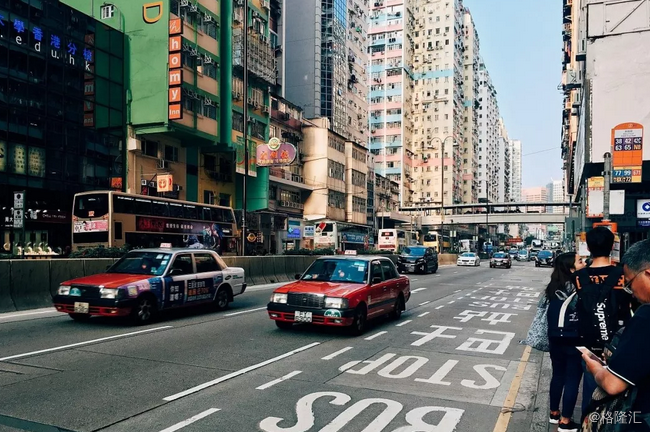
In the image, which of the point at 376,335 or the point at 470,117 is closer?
the point at 376,335

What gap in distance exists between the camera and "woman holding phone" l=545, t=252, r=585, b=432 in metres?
5.04

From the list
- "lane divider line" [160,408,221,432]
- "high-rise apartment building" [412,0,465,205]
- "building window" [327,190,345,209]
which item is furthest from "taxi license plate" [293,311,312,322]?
"high-rise apartment building" [412,0,465,205]

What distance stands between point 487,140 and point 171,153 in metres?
134

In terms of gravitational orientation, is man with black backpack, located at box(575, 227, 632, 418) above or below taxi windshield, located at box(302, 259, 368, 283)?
above

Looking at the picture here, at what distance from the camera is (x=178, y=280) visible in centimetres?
1184

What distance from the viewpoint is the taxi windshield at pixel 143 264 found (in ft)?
38.0

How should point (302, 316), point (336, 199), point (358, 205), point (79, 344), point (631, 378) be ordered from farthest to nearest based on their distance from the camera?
1. point (358, 205)
2. point (336, 199)
3. point (302, 316)
4. point (79, 344)
5. point (631, 378)

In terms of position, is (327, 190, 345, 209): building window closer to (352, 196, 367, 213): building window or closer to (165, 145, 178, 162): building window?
(352, 196, 367, 213): building window

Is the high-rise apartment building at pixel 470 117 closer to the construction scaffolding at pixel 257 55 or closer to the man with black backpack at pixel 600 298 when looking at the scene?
the construction scaffolding at pixel 257 55

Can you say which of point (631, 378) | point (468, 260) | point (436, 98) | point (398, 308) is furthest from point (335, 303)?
point (436, 98)

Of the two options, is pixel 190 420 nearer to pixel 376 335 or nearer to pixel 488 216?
pixel 376 335

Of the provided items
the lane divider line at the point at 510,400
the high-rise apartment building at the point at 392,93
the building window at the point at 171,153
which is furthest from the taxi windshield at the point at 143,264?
the high-rise apartment building at the point at 392,93

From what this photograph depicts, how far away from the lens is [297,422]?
17.4 feet

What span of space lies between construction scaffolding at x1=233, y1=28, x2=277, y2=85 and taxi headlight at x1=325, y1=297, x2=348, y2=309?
1405 inches
